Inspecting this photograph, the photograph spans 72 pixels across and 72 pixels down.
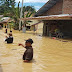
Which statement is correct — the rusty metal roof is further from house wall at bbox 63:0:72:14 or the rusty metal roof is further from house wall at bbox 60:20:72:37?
house wall at bbox 60:20:72:37

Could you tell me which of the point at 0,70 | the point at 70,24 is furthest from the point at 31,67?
the point at 70,24

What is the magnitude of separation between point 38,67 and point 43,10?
16.5 m

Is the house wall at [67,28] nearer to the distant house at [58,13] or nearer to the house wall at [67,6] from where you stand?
the distant house at [58,13]

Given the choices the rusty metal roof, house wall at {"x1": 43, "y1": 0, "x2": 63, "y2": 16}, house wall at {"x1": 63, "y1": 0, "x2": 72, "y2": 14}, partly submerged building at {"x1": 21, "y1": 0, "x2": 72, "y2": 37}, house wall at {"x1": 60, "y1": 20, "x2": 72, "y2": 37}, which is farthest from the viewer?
the rusty metal roof

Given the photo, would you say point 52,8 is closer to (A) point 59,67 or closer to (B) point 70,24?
(B) point 70,24

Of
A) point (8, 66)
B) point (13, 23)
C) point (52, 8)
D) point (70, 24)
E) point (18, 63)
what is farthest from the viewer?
point (13, 23)

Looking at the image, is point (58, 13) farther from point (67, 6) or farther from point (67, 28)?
point (67, 28)

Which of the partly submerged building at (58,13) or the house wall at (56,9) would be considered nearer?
the partly submerged building at (58,13)

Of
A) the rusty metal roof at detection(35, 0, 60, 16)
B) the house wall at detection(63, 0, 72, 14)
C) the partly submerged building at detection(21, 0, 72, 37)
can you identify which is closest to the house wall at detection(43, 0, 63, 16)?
the partly submerged building at detection(21, 0, 72, 37)

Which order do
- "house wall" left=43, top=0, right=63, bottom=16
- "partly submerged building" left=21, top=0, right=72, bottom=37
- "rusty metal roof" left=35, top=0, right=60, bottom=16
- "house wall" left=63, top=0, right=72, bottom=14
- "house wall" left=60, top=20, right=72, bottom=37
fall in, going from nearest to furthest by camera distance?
"house wall" left=63, top=0, right=72, bottom=14 < "partly submerged building" left=21, top=0, right=72, bottom=37 < "house wall" left=60, top=20, right=72, bottom=37 < "house wall" left=43, top=0, right=63, bottom=16 < "rusty metal roof" left=35, top=0, right=60, bottom=16

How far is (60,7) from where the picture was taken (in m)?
20.2

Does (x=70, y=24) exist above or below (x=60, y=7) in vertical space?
below

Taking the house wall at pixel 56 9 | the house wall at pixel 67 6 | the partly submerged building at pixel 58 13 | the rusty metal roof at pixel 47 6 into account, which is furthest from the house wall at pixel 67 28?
the rusty metal roof at pixel 47 6

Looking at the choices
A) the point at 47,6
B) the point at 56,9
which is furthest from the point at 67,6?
the point at 47,6
